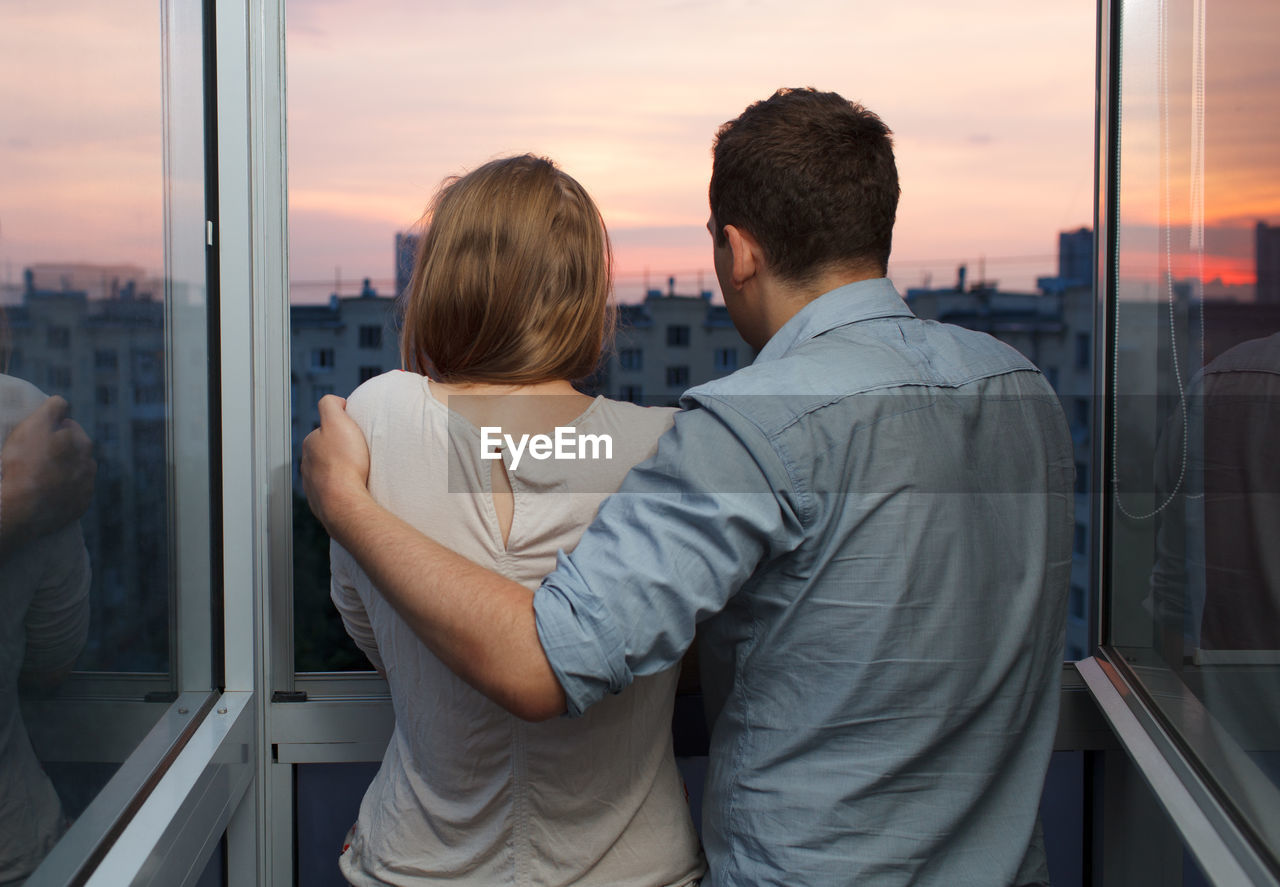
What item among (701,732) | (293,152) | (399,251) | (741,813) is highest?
(293,152)

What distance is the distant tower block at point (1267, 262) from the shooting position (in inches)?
37.8

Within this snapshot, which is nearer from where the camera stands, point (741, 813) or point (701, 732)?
point (741, 813)

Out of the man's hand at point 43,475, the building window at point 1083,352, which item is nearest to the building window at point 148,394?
the man's hand at point 43,475

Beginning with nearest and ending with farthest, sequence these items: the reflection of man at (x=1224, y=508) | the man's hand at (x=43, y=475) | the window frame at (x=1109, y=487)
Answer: the man's hand at (x=43, y=475) < the reflection of man at (x=1224, y=508) < the window frame at (x=1109, y=487)

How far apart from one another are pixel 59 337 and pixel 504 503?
43 cm

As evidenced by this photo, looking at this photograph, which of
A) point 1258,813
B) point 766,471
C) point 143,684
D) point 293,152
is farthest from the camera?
point 293,152

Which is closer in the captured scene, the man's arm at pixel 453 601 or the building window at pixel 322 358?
the man's arm at pixel 453 601

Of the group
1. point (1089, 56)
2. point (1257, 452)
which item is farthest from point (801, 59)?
point (1257, 452)

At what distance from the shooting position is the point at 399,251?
161 centimetres

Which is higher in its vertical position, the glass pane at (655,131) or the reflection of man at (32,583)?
the glass pane at (655,131)

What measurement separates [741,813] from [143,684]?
74 cm

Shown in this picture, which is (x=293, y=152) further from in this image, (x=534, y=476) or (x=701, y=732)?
(x=701, y=732)

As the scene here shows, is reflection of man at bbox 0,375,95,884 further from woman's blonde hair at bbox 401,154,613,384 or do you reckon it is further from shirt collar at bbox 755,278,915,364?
shirt collar at bbox 755,278,915,364

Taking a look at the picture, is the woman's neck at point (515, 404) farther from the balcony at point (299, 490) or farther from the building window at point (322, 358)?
the building window at point (322, 358)
